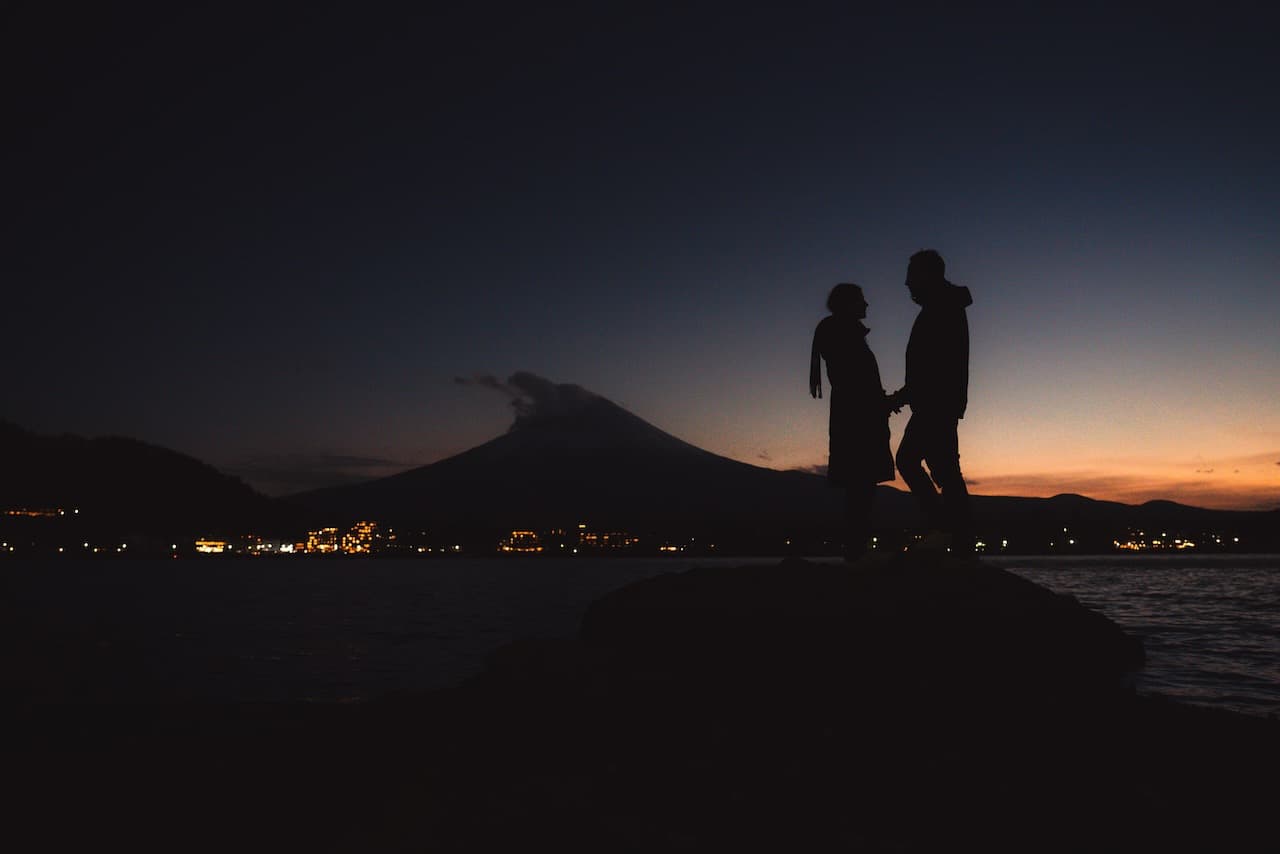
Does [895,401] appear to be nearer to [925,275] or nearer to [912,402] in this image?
[912,402]

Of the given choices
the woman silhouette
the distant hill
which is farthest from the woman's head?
the distant hill

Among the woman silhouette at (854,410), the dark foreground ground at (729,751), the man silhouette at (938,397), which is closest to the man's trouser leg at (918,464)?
the man silhouette at (938,397)

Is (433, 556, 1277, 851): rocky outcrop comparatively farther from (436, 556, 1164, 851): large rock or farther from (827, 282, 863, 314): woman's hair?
(827, 282, 863, 314): woman's hair

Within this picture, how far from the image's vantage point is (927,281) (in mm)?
8703

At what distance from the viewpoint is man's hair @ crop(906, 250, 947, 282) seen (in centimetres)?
873

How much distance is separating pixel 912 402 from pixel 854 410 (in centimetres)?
63

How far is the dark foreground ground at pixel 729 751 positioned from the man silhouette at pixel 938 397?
0.96 meters

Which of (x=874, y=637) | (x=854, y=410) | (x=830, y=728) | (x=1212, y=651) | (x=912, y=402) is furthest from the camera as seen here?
(x=1212, y=651)

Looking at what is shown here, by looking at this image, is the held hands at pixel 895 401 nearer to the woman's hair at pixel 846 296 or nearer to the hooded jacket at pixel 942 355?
the hooded jacket at pixel 942 355

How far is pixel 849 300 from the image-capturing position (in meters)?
8.95

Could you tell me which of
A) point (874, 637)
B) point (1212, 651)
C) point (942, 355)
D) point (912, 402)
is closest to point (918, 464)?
point (912, 402)

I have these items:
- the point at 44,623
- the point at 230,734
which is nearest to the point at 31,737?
the point at 230,734

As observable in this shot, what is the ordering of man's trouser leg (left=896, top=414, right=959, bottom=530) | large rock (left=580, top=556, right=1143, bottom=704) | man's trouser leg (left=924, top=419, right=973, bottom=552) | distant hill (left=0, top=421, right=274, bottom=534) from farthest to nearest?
distant hill (left=0, top=421, right=274, bottom=534) < man's trouser leg (left=896, top=414, right=959, bottom=530) < man's trouser leg (left=924, top=419, right=973, bottom=552) < large rock (left=580, top=556, right=1143, bottom=704)

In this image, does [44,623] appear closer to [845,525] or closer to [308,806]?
[308,806]
